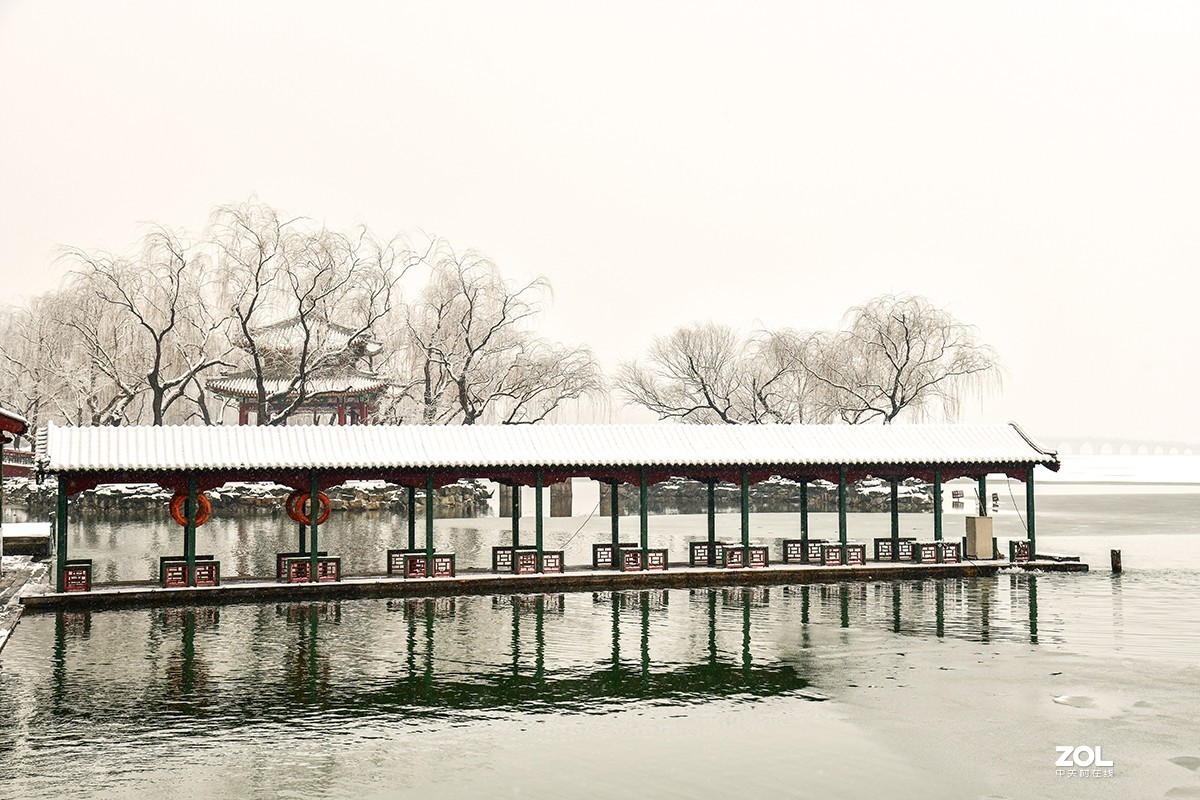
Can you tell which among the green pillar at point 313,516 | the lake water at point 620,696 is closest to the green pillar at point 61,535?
the lake water at point 620,696

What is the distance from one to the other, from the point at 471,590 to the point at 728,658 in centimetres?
987

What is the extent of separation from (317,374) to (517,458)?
34.8 m

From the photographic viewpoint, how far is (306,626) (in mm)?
21172

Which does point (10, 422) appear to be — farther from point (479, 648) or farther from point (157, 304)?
point (157, 304)

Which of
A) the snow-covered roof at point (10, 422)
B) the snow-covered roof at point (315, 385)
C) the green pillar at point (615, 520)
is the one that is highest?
the snow-covered roof at point (315, 385)

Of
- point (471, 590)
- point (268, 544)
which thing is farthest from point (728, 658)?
point (268, 544)

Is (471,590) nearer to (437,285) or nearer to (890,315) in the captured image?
(437,285)

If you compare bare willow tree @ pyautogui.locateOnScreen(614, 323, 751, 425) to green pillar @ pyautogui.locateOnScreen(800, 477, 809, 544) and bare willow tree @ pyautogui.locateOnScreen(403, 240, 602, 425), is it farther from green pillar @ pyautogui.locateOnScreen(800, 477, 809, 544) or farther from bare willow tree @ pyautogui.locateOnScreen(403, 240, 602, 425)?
green pillar @ pyautogui.locateOnScreen(800, 477, 809, 544)

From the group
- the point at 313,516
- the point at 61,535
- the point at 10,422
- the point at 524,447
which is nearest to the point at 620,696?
the point at 313,516

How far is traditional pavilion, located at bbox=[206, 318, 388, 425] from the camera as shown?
56.0 meters

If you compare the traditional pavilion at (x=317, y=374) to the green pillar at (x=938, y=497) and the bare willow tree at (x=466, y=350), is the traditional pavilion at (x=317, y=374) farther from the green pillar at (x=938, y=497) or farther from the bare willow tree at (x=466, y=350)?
the green pillar at (x=938, y=497)

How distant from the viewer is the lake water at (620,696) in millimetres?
11344

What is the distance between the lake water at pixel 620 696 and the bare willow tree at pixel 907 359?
133ft

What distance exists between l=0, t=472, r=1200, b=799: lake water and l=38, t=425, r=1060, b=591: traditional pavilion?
115 inches
